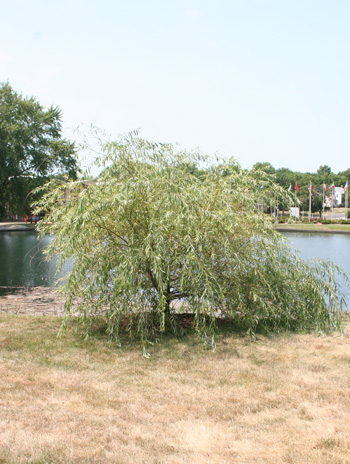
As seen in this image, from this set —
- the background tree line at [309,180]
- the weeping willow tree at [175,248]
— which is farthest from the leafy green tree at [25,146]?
the weeping willow tree at [175,248]

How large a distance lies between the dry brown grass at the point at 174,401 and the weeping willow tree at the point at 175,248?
754 millimetres

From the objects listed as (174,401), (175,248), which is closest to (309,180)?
(175,248)

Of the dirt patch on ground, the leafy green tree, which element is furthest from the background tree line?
the dirt patch on ground

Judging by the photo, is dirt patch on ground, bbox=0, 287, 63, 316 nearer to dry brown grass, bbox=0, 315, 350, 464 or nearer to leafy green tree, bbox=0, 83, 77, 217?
dry brown grass, bbox=0, 315, 350, 464

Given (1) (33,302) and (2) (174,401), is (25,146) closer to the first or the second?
(1) (33,302)

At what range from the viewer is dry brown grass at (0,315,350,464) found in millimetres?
3723

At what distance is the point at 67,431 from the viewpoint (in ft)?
13.2

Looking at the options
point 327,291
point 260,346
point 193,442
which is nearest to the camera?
point 193,442

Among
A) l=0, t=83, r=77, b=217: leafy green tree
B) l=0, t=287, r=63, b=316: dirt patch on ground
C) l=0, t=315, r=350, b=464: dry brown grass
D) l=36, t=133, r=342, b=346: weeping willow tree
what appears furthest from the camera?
l=0, t=83, r=77, b=217: leafy green tree

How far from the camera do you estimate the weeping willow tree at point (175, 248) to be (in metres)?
7.03

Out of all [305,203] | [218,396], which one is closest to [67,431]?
[218,396]

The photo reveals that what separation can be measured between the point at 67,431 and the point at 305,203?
8704 centimetres

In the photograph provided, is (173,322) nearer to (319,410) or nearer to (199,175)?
(199,175)

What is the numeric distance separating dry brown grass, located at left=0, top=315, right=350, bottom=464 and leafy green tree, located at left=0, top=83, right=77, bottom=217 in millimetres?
32111
